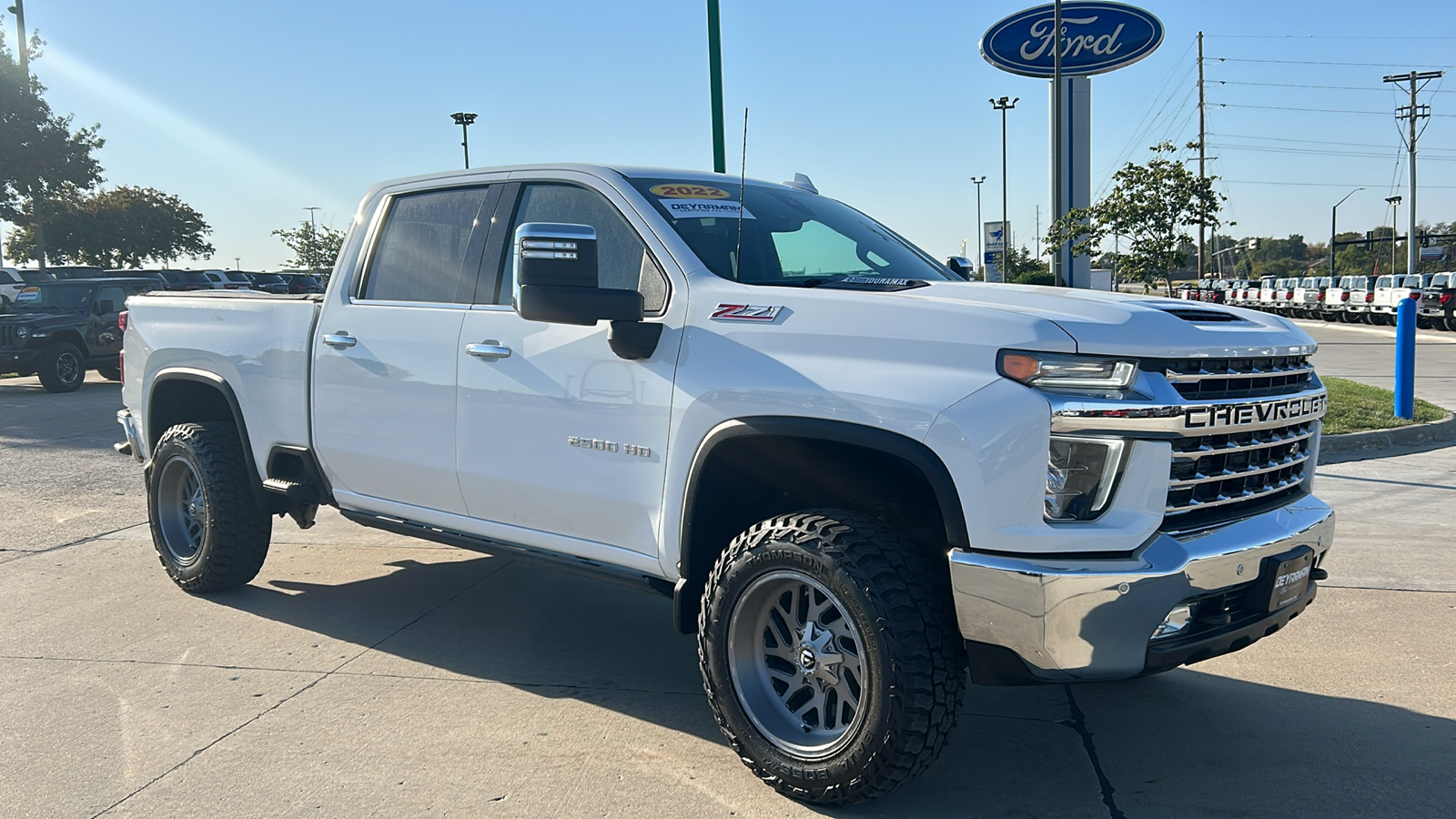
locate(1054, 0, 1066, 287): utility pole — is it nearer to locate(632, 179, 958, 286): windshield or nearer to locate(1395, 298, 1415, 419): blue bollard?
locate(1395, 298, 1415, 419): blue bollard

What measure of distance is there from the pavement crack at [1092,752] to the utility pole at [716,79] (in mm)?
7615

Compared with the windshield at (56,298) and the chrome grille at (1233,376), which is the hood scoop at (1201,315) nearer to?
the chrome grille at (1233,376)

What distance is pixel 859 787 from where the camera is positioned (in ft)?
10.7

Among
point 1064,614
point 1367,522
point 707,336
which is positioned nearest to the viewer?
point 1064,614

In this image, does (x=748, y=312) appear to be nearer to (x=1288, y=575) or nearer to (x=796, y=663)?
(x=796, y=663)

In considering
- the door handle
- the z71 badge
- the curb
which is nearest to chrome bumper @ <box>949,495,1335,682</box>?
the z71 badge

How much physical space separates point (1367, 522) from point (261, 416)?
6279 millimetres

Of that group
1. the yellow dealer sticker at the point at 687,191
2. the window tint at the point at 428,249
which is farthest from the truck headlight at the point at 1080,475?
the window tint at the point at 428,249

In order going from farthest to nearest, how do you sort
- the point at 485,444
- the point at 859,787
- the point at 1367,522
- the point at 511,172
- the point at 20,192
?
the point at 20,192
the point at 1367,522
the point at 511,172
the point at 485,444
the point at 859,787

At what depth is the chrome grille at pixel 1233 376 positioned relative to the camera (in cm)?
310

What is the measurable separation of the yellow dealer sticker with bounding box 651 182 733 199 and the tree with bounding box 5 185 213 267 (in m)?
57.6

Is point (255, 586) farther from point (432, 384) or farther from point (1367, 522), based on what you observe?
point (1367, 522)

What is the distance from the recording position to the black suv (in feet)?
55.4

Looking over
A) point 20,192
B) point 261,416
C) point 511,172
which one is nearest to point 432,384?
point 511,172
